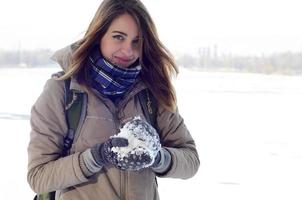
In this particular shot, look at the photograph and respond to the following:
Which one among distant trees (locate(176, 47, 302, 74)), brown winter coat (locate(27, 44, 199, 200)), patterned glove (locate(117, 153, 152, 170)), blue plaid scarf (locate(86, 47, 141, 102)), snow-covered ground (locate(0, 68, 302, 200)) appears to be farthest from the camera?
distant trees (locate(176, 47, 302, 74))

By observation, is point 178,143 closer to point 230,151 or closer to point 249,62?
point 230,151

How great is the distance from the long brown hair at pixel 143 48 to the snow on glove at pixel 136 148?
0.83 feet

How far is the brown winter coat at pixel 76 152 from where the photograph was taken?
158 centimetres

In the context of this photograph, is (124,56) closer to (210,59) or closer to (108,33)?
(108,33)

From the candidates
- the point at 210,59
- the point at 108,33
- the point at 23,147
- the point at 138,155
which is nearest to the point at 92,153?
the point at 138,155

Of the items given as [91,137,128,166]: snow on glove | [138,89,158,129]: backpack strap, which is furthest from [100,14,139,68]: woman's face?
[91,137,128,166]: snow on glove

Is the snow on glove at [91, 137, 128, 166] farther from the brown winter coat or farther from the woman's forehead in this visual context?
the woman's forehead

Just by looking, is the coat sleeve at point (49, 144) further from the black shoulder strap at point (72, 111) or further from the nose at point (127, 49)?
the nose at point (127, 49)

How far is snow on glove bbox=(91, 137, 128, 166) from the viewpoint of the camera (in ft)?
4.86

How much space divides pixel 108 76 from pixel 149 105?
178mm

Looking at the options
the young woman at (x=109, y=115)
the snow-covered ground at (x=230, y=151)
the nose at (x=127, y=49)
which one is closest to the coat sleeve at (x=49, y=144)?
the young woman at (x=109, y=115)

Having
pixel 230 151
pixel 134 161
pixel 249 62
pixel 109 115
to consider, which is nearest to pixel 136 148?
pixel 134 161

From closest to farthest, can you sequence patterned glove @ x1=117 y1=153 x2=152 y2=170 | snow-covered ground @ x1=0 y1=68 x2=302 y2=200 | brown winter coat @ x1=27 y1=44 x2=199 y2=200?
patterned glove @ x1=117 y1=153 x2=152 y2=170 < brown winter coat @ x1=27 y1=44 x2=199 y2=200 < snow-covered ground @ x1=0 y1=68 x2=302 y2=200

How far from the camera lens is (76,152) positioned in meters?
1.61
